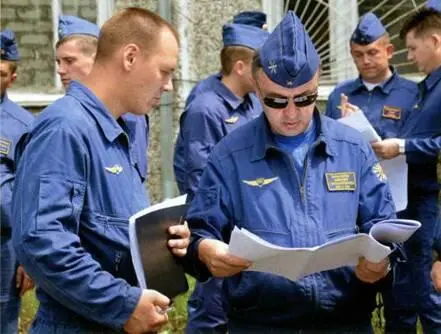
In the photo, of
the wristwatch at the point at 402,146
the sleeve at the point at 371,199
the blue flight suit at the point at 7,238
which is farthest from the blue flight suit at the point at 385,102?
the sleeve at the point at 371,199

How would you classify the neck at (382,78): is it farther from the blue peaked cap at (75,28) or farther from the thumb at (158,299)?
the thumb at (158,299)

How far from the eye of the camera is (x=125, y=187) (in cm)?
272

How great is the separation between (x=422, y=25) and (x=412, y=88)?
581mm

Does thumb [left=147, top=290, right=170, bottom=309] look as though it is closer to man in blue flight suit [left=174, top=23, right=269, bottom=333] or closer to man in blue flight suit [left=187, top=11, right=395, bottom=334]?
man in blue flight suit [left=187, top=11, right=395, bottom=334]

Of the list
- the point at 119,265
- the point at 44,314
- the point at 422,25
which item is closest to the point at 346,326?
the point at 119,265

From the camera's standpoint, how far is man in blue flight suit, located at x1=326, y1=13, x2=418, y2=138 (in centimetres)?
557

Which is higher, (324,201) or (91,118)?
(91,118)

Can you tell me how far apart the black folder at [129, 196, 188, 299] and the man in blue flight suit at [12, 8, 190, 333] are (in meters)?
0.04

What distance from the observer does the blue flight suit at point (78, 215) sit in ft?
8.15

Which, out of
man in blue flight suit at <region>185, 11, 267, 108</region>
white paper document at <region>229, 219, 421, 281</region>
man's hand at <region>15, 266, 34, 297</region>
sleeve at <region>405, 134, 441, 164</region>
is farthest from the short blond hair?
white paper document at <region>229, 219, 421, 281</region>

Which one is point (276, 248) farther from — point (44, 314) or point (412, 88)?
point (412, 88)

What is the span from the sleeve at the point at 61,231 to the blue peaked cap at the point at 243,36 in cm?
274

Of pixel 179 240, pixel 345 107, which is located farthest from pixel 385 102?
pixel 179 240

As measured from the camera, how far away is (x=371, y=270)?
9.34 ft
